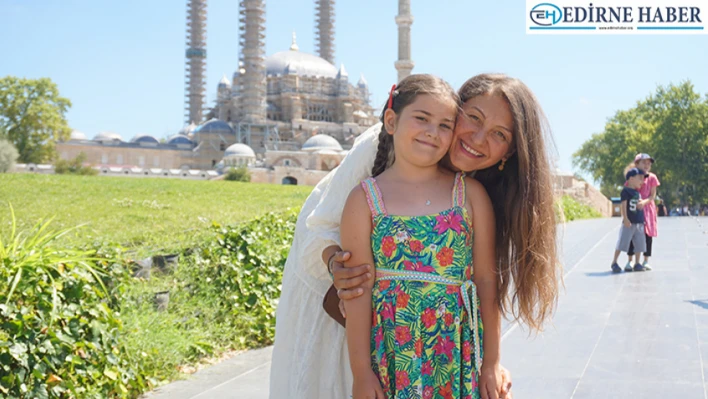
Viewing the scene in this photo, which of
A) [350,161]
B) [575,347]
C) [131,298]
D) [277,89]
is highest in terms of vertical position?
[277,89]

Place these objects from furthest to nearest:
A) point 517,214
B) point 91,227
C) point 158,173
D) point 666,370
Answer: point 158,173, point 91,227, point 666,370, point 517,214

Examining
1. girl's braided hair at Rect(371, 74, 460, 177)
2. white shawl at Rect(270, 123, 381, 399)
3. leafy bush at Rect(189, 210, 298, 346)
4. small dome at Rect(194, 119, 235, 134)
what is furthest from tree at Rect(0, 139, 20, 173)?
small dome at Rect(194, 119, 235, 134)

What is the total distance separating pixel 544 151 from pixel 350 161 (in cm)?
55

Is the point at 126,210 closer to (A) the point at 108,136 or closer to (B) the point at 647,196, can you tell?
(B) the point at 647,196

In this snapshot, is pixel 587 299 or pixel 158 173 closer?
pixel 587 299

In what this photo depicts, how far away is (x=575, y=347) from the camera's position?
417cm

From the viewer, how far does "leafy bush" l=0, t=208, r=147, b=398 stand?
2617mm

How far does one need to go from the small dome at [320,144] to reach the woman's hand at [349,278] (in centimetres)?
5278

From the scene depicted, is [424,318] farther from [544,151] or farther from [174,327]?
[174,327]

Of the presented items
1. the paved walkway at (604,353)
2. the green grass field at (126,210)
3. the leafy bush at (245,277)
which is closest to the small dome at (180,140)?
the green grass field at (126,210)

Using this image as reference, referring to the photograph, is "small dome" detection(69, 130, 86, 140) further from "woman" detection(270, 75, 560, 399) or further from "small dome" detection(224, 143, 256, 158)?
"woman" detection(270, 75, 560, 399)

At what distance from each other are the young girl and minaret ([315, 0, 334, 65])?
230 feet

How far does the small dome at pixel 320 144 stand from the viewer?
2162 inches

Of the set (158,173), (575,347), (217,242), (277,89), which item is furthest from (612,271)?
(277,89)
